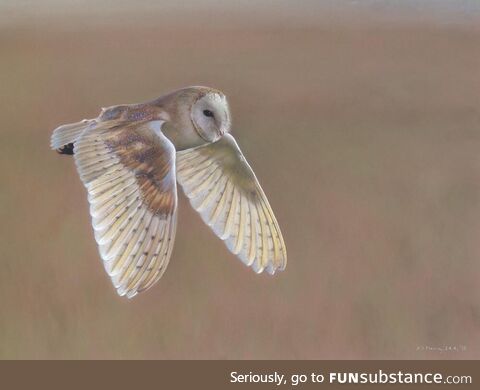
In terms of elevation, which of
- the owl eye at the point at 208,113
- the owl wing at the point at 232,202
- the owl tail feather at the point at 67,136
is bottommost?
the owl wing at the point at 232,202

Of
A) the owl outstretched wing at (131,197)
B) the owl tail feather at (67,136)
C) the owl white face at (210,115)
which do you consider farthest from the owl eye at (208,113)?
the owl tail feather at (67,136)

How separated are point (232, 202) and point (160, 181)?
0.86ft

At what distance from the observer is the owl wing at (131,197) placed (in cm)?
174

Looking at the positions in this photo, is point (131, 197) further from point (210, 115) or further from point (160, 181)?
point (210, 115)

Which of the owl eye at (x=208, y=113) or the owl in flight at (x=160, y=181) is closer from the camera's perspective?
the owl in flight at (x=160, y=181)

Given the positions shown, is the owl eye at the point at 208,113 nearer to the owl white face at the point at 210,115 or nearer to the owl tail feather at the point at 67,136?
the owl white face at the point at 210,115

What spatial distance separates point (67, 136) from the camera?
6.48ft

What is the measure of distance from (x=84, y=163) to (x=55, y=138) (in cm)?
21

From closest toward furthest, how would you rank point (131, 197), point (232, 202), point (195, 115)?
1. point (131, 197)
2. point (195, 115)
3. point (232, 202)

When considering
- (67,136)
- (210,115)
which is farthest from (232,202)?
(67,136)

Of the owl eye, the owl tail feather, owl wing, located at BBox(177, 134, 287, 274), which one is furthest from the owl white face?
the owl tail feather

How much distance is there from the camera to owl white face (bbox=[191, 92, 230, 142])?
192 cm

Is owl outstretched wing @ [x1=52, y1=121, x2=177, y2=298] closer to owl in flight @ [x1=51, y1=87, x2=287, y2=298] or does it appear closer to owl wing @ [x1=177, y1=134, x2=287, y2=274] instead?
owl in flight @ [x1=51, y1=87, x2=287, y2=298]
